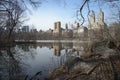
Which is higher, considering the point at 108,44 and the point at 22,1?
the point at 22,1

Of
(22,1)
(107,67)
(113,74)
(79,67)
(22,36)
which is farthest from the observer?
(22,36)

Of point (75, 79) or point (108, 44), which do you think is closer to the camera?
point (75, 79)

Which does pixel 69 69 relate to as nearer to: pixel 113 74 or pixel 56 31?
pixel 113 74

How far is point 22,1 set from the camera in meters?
14.0

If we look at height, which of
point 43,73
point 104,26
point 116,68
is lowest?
point 43,73

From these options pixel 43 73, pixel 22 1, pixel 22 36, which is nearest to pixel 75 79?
pixel 43 73

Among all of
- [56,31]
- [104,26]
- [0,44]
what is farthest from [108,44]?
[56,31]

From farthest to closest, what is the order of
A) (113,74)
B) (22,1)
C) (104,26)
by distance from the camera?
(104,26), (22,1), (113,74)

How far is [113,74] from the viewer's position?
7516mm

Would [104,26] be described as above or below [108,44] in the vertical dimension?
above

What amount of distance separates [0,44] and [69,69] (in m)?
26.5

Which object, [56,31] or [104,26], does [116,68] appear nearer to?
[104,26]

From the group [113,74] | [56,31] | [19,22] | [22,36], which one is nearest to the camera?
[113,74]

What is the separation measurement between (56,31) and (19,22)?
6726 cm
